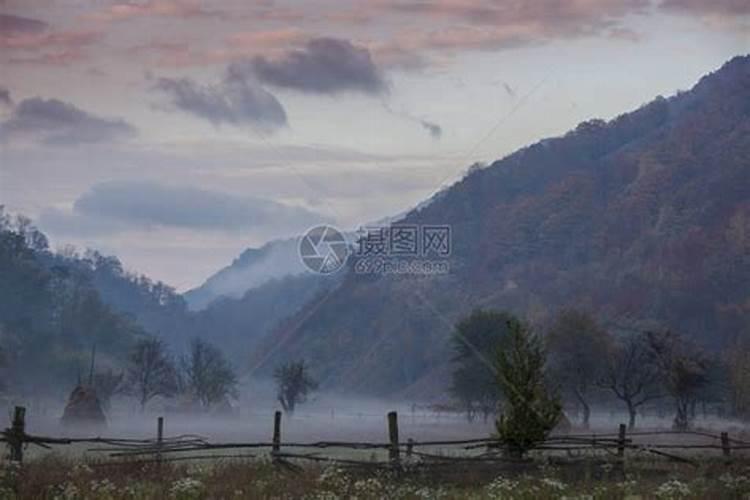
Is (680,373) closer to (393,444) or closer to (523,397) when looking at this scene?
(523,397)

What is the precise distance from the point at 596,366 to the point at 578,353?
2.07 m

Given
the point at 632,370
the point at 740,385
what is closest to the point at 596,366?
the point at 632,370

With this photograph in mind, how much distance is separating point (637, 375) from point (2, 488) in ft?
255

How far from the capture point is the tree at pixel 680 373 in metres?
84.6

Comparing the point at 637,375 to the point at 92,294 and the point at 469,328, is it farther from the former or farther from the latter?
the point at 92,294

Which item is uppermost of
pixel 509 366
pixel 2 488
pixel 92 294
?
pixel 92 294

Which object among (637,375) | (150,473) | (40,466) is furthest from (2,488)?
(637,375)

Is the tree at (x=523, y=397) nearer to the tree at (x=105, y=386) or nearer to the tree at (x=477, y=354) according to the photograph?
the tree at (x=477, y=354)

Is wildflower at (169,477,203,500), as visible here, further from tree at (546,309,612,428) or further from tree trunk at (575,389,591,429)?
tree at (546,309,612,428)

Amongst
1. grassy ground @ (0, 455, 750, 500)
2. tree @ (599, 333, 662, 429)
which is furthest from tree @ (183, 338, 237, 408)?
grassy ground @ (0, 455, 750, 500)

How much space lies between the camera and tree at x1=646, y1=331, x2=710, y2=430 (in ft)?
278

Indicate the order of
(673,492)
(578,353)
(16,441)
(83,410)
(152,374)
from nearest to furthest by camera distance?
(673,492)
(16,441)
(83,410)
(578,353)
(152,374)

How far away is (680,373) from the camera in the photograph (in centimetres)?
8462

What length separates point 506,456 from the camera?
3941 centimetres
